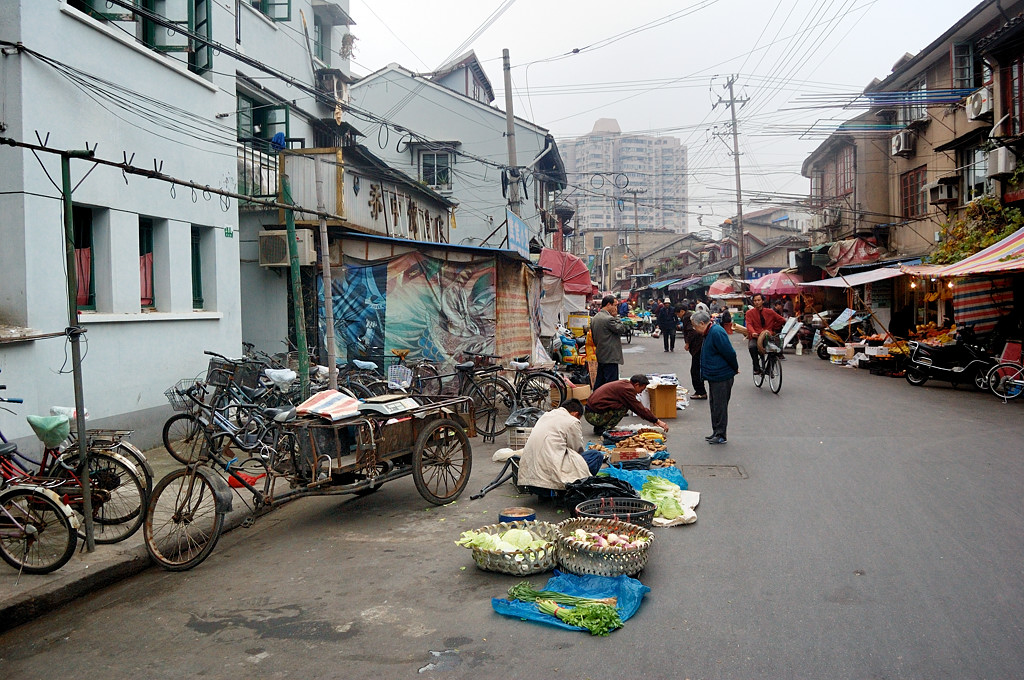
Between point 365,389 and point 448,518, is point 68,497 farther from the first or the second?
point 365,389

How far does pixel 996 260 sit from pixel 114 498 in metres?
15.0

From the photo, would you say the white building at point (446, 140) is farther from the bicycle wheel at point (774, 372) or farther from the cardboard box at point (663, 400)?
the cardboard box at point (663, 400)

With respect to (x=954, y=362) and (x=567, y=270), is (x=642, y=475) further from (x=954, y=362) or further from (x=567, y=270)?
A: (x=567, y=270)

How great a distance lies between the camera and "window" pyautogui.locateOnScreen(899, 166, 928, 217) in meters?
24.1

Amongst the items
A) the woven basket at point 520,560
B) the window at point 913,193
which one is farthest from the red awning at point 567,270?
the woven basket at point 520,560

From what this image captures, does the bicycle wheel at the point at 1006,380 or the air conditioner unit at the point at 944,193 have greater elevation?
the air conditioner unit at the point at 944,193

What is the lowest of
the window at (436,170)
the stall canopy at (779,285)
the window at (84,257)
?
the window at (84,257)

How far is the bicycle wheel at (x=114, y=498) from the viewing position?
631 centimetres

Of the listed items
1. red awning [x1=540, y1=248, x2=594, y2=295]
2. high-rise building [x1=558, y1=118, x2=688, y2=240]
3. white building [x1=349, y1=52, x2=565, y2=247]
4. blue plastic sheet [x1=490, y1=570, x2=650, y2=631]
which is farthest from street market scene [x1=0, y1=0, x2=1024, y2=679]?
high-rise building [x1=558, y1=118, x2=688, y2=240]

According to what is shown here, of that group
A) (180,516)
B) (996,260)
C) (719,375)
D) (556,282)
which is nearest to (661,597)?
(180,516)

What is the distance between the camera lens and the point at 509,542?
17.5 feet

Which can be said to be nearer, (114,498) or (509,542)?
(509,542)

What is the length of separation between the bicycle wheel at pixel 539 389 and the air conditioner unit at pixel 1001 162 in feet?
40.4

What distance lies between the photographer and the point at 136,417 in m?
9.84
